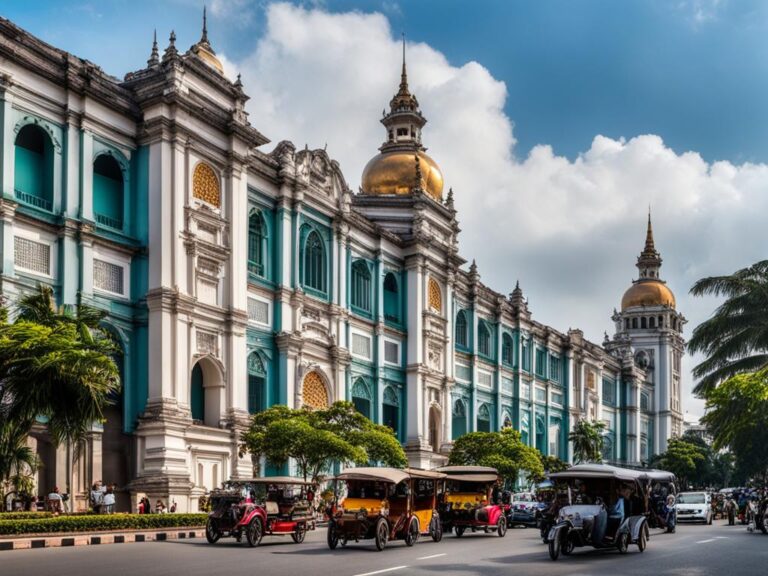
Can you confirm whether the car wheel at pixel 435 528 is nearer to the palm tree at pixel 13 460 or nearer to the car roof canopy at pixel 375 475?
the car roof canopy at pixel 375 475

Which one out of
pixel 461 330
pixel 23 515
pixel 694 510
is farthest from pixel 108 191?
pixel 461 330

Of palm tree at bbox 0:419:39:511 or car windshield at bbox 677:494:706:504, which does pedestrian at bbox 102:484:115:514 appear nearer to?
palm tree at bbox 0:419:39:511

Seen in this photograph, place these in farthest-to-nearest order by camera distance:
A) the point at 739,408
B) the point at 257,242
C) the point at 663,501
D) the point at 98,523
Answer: the point at 257,242, the point at 739,408, the point at 663,501, the point at 98,523

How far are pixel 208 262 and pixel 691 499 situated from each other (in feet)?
71.8

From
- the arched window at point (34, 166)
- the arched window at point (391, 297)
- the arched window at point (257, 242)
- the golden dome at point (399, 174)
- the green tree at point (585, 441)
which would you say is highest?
the golden dome at point (399, 174)

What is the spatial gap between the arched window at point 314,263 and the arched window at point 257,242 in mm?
3452

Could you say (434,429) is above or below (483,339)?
below

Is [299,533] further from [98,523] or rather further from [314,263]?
[314,263]

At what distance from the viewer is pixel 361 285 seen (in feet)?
181

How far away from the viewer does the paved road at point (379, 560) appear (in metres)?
18.8

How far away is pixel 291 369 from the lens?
46.4 meters

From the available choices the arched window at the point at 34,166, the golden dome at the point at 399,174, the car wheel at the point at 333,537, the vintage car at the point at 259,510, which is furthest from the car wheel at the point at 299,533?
the golden dome at the point at 399,174

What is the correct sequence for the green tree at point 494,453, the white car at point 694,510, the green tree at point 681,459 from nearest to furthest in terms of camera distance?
the white car at point 694,510
the green tree at point 494,453
the green tree at point 681,459

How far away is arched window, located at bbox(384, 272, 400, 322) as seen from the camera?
5812 cm
